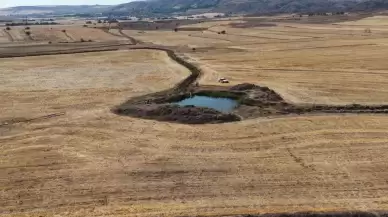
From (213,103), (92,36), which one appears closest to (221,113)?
(213,103)

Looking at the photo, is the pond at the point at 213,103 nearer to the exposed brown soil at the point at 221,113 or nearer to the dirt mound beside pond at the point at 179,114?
the exposed brown soil at the point at 221,113

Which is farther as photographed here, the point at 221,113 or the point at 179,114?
the point at 221,113

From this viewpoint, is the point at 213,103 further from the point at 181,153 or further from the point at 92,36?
the point at 92,36

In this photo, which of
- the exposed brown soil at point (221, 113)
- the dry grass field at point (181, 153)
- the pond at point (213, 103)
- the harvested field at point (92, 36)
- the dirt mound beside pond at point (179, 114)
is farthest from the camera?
the harvested field at point (92, 36)

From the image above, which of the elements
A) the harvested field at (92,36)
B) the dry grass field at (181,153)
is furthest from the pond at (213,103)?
the harvested field at (92,36)

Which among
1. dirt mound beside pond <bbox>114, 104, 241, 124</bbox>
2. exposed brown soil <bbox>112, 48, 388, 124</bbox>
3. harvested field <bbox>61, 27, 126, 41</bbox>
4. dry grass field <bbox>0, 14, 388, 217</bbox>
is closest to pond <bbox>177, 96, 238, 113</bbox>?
exposed brown soil <bbox>112, 48, 388, 124</bbox>

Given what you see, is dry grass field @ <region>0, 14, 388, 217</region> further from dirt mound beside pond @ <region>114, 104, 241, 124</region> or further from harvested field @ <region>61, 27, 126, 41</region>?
harvested field @ <region>61, 27, 126, 41</region>
